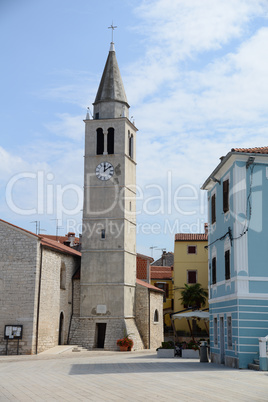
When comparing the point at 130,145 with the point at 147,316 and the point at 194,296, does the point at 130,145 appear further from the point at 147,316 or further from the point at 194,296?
the point at 194,296

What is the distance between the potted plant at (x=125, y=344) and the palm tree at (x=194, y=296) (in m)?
14.5

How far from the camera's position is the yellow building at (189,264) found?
53188 millimetres

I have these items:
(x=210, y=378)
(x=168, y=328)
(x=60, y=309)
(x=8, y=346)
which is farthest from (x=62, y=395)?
(x=168, y=328)

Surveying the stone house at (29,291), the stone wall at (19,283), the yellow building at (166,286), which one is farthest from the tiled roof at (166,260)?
the stone wall at (19,283)

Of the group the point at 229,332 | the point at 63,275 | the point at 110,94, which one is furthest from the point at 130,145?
the point at 229,332

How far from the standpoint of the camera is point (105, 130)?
138 feet

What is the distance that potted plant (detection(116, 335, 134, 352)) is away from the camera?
37.3 meters

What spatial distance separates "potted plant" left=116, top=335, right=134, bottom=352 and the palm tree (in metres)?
14.5

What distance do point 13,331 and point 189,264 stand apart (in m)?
25.6

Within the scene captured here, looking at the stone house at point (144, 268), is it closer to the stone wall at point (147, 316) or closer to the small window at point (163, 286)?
the stone wall at point (147, 316)

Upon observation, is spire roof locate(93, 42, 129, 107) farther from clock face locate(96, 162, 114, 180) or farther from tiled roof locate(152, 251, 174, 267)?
tiled roof locate(152, 251, 174, 267)

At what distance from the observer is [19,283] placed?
3275 centimetres

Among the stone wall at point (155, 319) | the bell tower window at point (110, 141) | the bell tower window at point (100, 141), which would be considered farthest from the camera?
the stone wall at point (155, 319)

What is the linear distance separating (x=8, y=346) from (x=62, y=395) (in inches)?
830
